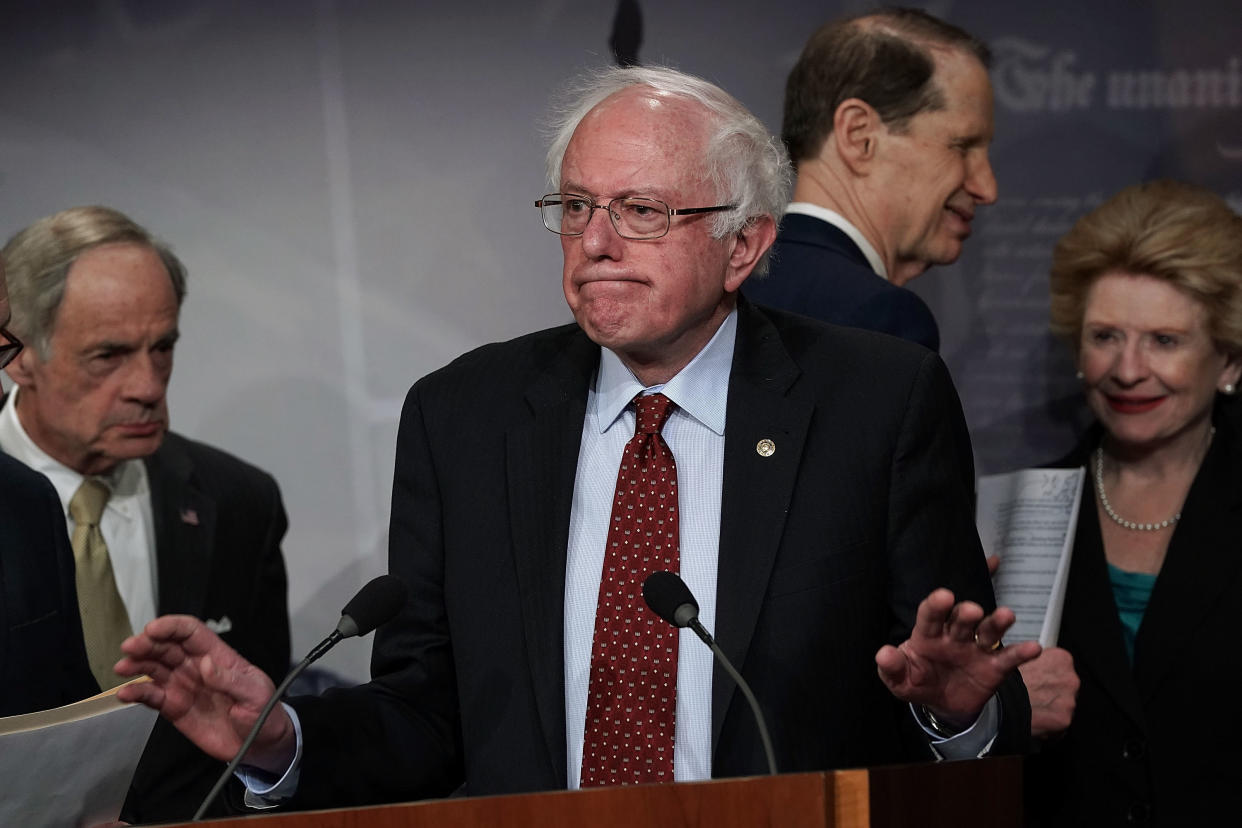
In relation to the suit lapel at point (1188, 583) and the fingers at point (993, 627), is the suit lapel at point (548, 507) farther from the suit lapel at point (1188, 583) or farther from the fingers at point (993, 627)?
the suit lapel at point (1188, 583)

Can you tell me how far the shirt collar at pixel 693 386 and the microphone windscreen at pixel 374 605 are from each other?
578mm

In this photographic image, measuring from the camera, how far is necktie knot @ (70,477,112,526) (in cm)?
364

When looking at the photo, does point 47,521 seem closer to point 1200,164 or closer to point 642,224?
point 642,224

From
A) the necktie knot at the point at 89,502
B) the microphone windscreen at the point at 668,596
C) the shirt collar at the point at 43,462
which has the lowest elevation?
the microphone windscreen at the point at 668,596

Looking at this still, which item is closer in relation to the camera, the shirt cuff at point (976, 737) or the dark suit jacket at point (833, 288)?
the shirt cuff at point (976, 737)

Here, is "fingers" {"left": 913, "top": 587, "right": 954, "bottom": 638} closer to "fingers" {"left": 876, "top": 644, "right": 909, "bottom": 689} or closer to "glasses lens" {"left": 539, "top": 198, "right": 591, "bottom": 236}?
"fingers" {"left": 876, "top": 644, "right": 909, "bottom": 689}

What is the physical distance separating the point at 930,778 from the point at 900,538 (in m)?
0.73

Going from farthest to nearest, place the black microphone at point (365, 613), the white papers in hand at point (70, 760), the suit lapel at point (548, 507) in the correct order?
the suit lapel at point (548, 507), the black microphone at point (365, 613), the white papers in hand at point (70, 760)

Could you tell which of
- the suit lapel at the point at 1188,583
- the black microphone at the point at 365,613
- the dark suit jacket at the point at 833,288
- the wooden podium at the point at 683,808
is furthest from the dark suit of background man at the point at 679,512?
the suit lapel at the point at 1188,583

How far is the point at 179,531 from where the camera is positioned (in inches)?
151

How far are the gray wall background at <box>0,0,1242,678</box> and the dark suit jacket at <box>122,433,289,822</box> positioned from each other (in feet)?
0.17

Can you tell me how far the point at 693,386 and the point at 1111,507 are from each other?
5.19 feet

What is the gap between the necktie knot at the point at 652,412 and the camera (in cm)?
246

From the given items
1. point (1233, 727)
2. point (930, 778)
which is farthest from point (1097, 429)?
point (930, 778)
